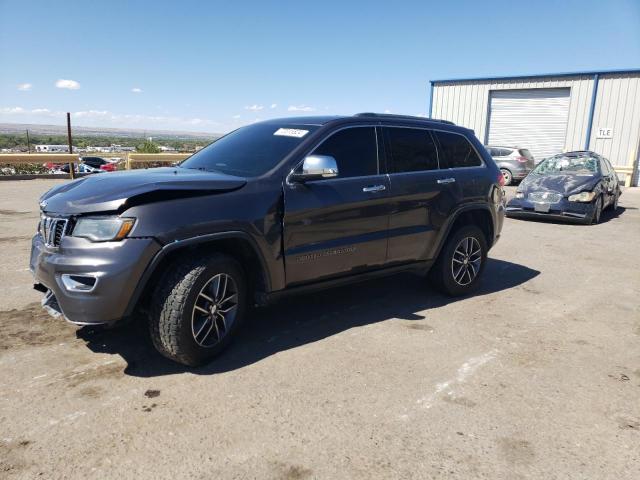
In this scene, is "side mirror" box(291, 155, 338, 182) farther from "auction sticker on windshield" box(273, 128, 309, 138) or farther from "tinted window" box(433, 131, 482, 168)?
"tinted window" box(433, 131, 482, 168)

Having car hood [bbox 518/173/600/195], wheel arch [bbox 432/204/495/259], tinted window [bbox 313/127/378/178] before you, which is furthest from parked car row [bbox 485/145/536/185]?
tinted window [bbox 313/127/378/178]

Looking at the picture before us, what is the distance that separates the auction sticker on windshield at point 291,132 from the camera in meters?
4.25

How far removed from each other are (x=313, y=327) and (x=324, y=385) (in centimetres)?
107

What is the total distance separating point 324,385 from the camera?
3.39 meters

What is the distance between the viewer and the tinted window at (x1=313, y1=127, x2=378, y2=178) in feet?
14.1

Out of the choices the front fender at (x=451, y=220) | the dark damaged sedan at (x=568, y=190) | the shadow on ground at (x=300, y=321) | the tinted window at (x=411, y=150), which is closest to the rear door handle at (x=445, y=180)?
the tinted window at (x=411, y=150)

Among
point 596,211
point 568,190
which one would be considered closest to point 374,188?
point 568,190

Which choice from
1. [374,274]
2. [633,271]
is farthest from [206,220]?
[633,271]

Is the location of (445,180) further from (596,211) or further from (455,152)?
(596,211)

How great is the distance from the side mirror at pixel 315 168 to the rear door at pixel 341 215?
0.07 m

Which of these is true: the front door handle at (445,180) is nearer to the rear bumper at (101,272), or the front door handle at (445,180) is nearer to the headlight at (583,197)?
the rear bumper at (101,272)

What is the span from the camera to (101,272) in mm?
3115

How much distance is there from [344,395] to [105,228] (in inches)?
73.5

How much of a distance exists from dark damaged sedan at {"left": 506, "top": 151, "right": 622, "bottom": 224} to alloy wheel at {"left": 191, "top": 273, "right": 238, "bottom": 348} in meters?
8.90
